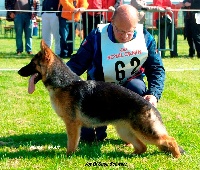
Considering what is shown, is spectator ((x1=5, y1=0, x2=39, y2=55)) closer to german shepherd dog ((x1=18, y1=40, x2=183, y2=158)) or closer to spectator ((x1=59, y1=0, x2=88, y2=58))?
spectator ((x1=59, y1=0, x2=88, y2=58))

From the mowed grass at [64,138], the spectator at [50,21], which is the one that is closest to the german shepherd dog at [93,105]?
the mowed grass at [64,138]

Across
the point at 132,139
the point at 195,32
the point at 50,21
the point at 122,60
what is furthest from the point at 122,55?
the point at 195,32

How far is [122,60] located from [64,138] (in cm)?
113

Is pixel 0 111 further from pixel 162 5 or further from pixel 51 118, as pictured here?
pixel 162 5

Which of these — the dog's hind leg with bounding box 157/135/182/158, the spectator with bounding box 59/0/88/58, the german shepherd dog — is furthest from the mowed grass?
the spectator with bounding box 59/0/88/58

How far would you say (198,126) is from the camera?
539cm

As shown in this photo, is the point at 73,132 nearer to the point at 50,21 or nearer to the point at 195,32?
the point at 50,21

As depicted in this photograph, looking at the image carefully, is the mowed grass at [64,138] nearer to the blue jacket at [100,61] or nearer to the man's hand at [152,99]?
the man's hand at [152,99]

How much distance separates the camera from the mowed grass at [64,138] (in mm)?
4020

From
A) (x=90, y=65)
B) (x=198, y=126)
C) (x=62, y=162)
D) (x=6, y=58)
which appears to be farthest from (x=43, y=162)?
(x=6, y=58)

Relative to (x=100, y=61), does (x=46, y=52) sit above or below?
above

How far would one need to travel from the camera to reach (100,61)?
15.8ft

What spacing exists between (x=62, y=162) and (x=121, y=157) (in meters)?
0.59

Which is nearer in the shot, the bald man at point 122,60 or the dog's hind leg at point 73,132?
the dog's hind leg at point 73,132
